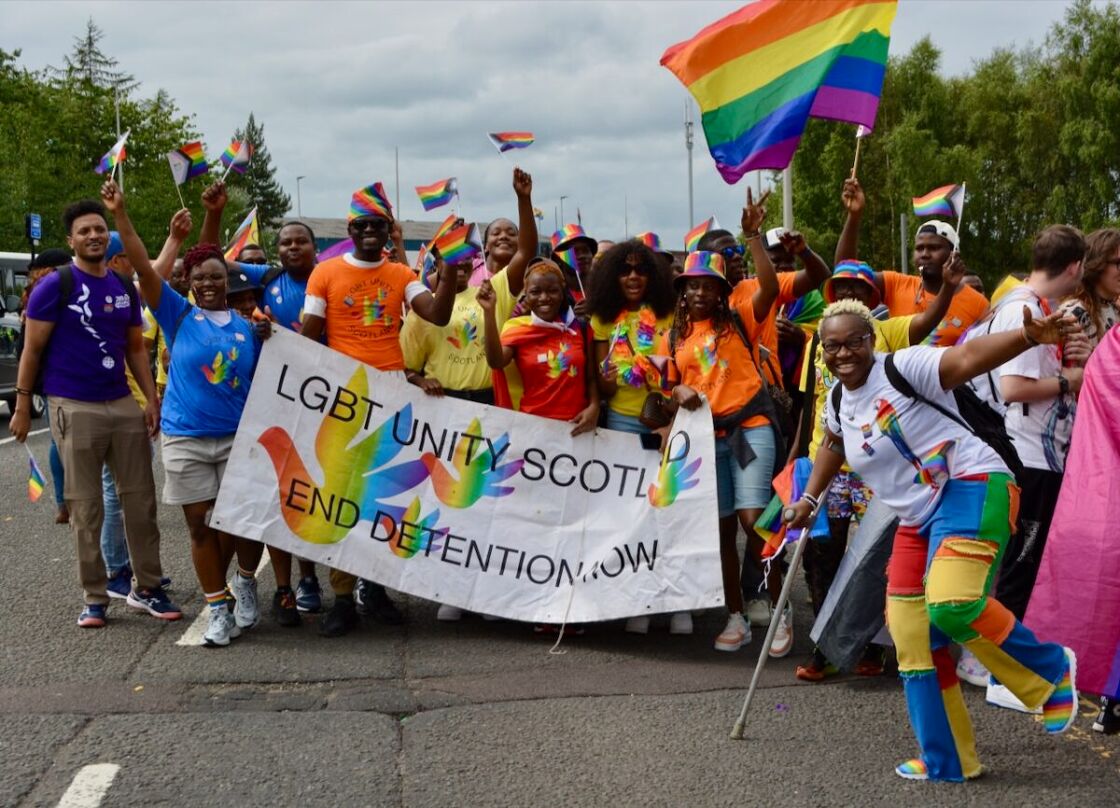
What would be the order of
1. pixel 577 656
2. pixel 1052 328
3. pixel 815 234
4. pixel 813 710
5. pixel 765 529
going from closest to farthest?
pixel 1052 328, pixel 813 710, pixel 765 529, pixel 577 656, pixel 815 234

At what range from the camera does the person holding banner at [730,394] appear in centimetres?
612

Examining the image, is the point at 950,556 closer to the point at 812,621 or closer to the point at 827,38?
the point at 812,621

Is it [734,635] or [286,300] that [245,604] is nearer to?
[286,300]

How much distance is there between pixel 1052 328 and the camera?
3889 mm

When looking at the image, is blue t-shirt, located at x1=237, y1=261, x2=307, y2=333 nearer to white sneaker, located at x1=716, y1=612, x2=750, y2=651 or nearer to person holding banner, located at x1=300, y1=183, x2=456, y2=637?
person holding banner, located at x1=300, y1=183, x2=456, y2=637

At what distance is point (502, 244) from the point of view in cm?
802

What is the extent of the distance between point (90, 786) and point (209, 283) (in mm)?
2797

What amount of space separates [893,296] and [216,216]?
3890mm

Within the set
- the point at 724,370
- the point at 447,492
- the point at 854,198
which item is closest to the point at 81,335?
the point at 447,492

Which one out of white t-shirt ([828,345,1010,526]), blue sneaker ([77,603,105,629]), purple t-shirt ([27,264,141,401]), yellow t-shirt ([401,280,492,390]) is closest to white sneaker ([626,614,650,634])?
yellow t-shirt ([401,280,492,390])

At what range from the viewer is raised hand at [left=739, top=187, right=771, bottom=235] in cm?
626

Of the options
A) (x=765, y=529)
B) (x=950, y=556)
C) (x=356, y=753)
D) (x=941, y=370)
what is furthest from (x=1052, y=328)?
(x=356, y=753)

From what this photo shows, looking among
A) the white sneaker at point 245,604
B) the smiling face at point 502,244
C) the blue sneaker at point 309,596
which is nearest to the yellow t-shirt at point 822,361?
the smiling face at point 502,244

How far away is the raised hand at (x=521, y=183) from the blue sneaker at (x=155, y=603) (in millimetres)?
2950
